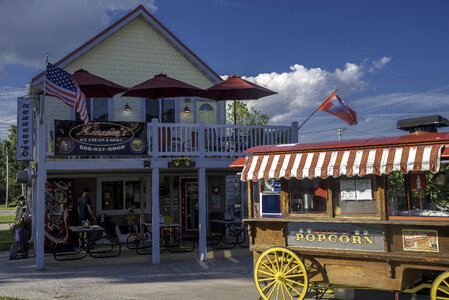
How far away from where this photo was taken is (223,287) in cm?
995

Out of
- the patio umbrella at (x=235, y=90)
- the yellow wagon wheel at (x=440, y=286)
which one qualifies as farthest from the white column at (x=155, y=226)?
the yellow wagon wheel at (x=440, y=286)

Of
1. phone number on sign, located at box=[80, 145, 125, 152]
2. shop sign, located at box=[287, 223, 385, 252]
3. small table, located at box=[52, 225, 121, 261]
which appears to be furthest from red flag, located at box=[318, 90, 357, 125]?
small table, located at box=[52, 225, 121, 261]

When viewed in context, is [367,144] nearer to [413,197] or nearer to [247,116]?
[413,197]

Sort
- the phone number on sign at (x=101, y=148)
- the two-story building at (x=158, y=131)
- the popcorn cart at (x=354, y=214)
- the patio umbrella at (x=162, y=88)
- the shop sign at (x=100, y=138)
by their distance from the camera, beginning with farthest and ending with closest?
the two-story building at (x=158, y=131) < the patio umbrella at (x=162, y=88) < the phone number on sign at (x=101, y=148) < the shop sign at (x=100, y=138) < the popcorn cart at (x=354, y=214)

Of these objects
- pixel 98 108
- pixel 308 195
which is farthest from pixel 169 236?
pixel 308 195

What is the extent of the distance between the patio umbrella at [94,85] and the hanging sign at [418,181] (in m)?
9.51

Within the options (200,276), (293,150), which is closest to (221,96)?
(200,276)

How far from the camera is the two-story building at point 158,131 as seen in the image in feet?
48.0

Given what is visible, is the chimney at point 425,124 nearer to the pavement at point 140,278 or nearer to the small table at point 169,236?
the pavement at point 140,278

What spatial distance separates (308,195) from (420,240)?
2.04 m

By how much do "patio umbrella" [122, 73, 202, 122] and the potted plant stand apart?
7.40ft

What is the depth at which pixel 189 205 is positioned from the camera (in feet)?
58.1

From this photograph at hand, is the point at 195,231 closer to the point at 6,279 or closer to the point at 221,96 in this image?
the point at 221,96

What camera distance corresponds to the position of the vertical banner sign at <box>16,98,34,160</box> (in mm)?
14867
